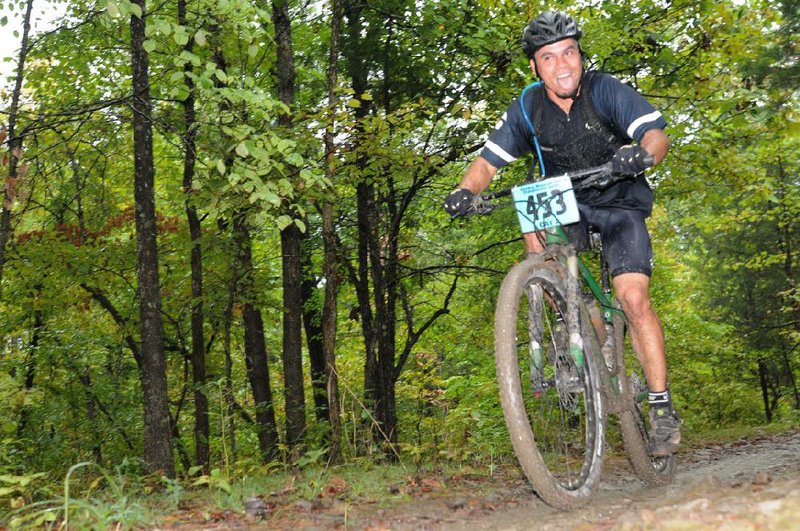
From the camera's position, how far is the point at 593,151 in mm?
4188

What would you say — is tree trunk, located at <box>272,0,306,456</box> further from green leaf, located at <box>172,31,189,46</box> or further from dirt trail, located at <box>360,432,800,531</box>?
dirt trail, located at <box>360,432,800,531</box>

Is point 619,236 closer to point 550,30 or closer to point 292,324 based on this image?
point 550,30

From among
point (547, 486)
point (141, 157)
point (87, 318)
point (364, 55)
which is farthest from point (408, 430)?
point (547, 486)

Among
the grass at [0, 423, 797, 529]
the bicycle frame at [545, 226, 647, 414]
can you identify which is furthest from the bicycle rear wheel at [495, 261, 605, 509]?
the grass at [0, 423, 797, 529]

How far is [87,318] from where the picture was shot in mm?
16438

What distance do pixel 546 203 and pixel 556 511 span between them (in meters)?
1.63

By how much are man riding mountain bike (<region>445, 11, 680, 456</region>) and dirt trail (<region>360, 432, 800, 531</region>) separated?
648mm

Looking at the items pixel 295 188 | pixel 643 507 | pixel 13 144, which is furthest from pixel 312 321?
pixel 643 507

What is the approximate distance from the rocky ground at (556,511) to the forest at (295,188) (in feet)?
2.77

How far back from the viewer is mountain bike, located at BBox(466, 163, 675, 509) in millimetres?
3338

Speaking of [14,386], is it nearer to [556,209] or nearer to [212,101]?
[212,101]

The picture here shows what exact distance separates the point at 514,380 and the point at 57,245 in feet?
34.6

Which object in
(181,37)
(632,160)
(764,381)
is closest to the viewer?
(632,160)

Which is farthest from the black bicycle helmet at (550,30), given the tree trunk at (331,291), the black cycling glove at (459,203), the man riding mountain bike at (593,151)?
the tree trunk at (331,291)
